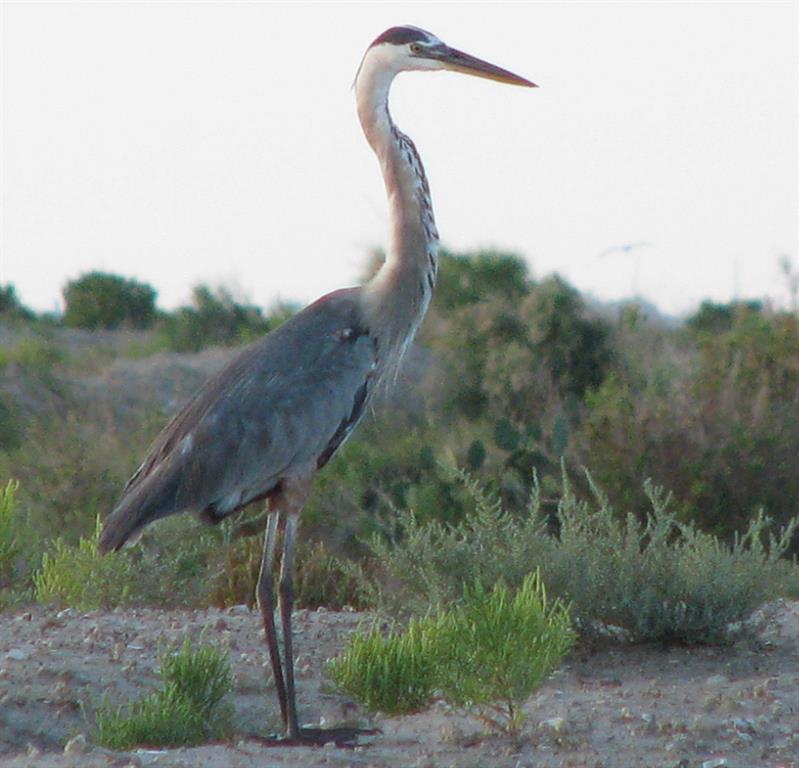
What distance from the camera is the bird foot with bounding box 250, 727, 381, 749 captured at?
571 cm

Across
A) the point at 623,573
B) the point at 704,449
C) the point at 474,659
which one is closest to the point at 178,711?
the point at 474,659

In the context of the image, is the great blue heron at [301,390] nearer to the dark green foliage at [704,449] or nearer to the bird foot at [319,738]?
the bird foot at [319,738]

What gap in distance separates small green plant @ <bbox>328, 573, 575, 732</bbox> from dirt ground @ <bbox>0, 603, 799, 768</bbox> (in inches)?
5.3

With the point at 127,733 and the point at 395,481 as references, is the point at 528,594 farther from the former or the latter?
the point at 395,481

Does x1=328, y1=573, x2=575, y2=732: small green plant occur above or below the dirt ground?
above

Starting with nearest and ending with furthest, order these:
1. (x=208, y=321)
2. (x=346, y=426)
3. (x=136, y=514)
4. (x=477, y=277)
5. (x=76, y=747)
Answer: (x=76, y=747) < (x=136, y=514) < (x=346, y=426) < (x=477, y=277) < (x=208, y=321)

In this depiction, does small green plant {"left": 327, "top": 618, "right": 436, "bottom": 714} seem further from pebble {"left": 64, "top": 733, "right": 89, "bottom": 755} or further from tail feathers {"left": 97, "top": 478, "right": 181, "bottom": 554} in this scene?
pebble {"left": 64, "top": 733, "right": 89, "bottom": 755}

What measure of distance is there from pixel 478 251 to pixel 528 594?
64.1 feet

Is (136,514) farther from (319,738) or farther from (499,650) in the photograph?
(499,650)

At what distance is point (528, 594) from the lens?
5.36 meters

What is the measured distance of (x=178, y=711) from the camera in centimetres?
561

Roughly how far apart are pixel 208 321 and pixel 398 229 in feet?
81.4

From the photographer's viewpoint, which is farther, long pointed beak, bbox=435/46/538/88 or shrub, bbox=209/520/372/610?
shrub, bbox=209/520/372/610

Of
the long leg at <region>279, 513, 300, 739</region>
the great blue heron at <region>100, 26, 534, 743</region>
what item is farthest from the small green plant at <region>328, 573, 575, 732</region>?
the great blue heron at <region>100, 26, 534, 743</region>
